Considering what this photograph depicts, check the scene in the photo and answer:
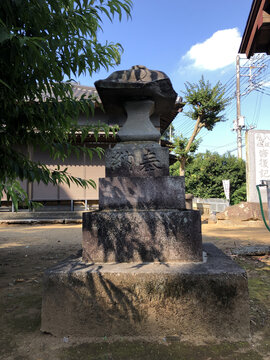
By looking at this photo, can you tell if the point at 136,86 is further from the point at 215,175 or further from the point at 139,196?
the point at 215,175

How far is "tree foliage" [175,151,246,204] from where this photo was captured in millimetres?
21409

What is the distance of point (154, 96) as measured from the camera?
9.25 ft

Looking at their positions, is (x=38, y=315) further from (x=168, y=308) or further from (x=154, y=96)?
(x=154, y=96)

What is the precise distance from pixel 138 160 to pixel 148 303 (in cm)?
147

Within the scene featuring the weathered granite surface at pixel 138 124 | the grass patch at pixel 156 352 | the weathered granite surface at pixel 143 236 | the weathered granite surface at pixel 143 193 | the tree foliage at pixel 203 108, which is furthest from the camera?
the tree foliage at pixel 203 108

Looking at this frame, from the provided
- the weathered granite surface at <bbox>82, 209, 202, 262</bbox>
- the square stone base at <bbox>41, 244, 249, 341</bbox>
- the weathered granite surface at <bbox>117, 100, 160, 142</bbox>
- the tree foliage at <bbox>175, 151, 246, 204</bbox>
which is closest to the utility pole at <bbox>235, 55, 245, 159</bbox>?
the tree foliage at <bbox>175, 151, 246, 204</bbox>

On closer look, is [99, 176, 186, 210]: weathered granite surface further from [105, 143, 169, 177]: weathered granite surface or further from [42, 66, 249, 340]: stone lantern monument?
[105, 143, 169, 177]: weathered granite surface

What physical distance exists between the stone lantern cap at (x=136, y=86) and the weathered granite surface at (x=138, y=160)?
59 cm

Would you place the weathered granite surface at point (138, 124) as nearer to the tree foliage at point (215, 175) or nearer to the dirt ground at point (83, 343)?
the dirt ground at point (83, 343)

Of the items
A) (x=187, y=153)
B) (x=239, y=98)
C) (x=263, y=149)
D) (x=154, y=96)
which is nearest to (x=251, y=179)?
(x=263, y=149)

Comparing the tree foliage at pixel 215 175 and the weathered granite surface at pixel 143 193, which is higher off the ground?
the tree foliage at pixel 215 175

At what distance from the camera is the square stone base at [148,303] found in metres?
1.88

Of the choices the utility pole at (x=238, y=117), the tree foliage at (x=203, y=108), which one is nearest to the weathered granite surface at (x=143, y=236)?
the tree foliage at (x=203, y=108)

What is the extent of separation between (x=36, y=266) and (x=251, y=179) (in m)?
7.21
